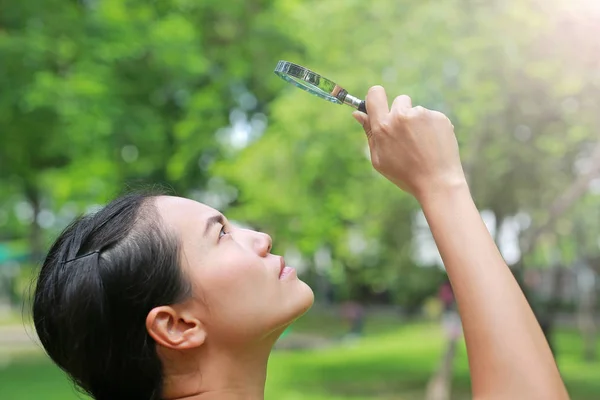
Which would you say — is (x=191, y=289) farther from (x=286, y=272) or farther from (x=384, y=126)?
(x=384, y=126)

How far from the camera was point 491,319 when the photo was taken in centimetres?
74

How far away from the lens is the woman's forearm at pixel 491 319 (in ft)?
2.39

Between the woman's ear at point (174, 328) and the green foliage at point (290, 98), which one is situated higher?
the green foliage at point (290, 98)

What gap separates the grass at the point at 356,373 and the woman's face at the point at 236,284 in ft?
21.1

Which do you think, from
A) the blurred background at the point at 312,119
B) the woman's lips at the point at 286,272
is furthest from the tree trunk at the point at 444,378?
the woman's lips at the point at 286,272

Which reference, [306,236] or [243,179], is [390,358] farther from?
[243,179]

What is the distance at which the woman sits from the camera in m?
0.83

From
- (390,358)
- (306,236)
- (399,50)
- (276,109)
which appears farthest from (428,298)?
(399,50)

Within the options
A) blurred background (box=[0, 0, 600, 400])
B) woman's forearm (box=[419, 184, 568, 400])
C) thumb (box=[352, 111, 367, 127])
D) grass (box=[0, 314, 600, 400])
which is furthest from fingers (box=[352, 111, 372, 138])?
grass (box=[0, 314, 600, 400])

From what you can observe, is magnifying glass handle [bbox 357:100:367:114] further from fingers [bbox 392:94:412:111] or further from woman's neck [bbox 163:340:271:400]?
woman's neck [bbox 163:340:271:400]

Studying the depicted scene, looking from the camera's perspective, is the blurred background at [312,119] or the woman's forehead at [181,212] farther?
the blurred background at [312,119]

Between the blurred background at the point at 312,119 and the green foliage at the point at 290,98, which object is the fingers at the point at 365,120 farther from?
the green foliage at the point at 290,98

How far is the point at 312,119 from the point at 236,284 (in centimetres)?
589

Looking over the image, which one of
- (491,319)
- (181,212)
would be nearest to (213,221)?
(181,212)
